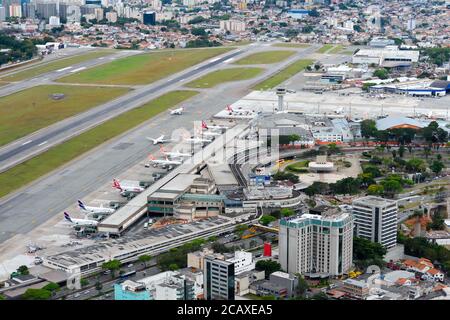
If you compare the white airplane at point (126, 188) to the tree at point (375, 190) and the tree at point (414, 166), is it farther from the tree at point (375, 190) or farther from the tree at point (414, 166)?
the tree at point (414, 166)

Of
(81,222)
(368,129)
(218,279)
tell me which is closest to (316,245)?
(218,279)

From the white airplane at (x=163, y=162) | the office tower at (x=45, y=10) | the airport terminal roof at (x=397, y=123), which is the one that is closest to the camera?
the white airplane at (x=163, y=162)

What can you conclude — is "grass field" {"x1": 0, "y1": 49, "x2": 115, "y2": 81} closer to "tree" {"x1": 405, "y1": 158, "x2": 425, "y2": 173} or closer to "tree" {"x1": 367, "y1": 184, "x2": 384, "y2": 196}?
"tree" {"x1": 405, "y1": 158, "x2": 425, "y2": 173}

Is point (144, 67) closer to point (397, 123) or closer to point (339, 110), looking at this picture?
point (339, 110)

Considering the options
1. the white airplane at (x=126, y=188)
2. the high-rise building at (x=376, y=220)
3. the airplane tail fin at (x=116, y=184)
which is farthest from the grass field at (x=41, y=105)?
the high-rise building at (x=376, y=220)

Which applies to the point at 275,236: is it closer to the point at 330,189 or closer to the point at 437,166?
the point at 330,189
